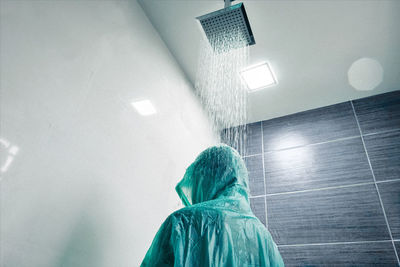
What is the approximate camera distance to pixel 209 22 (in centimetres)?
178

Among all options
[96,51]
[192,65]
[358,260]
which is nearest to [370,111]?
[358,260]

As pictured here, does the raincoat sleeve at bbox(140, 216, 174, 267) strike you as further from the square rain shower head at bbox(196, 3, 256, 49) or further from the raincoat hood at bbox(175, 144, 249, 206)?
the square rain shower head at bbox(196, 3, 256, 49)

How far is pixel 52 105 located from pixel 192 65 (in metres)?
1.45

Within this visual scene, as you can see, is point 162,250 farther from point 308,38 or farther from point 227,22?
point 308,38

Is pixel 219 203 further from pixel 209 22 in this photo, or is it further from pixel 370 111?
pixel 370 111

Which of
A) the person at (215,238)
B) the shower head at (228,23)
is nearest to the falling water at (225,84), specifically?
the shower head at (228,23)

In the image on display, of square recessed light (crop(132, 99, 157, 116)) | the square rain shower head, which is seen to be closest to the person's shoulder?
square recessed light (crop(132, 99, 157, 116))

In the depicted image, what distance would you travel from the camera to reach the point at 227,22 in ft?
5.81

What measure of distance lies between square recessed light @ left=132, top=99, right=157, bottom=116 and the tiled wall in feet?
4.06

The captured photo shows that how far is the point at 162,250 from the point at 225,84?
5.76 ft

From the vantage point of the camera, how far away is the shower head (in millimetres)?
1693

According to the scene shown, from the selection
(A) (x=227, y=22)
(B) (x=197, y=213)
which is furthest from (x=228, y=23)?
(B) (x=197, y=213)

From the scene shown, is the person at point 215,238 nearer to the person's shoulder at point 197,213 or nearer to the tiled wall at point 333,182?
the person's shoulder at point 197,213

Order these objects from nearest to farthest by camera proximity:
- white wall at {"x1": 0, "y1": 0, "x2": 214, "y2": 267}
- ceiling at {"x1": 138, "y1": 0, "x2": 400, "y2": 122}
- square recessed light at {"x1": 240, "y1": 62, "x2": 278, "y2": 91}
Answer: white wall at {"x1": 0, "y1": 0, "x2": 214, "y2": 267} < ceiling at {"x1": 138, "y1": 0, "x2": 400, "y2": 122} < square recessed light at {"x1": 240, "y1": 62, "x2": 278, "y2": 91}
